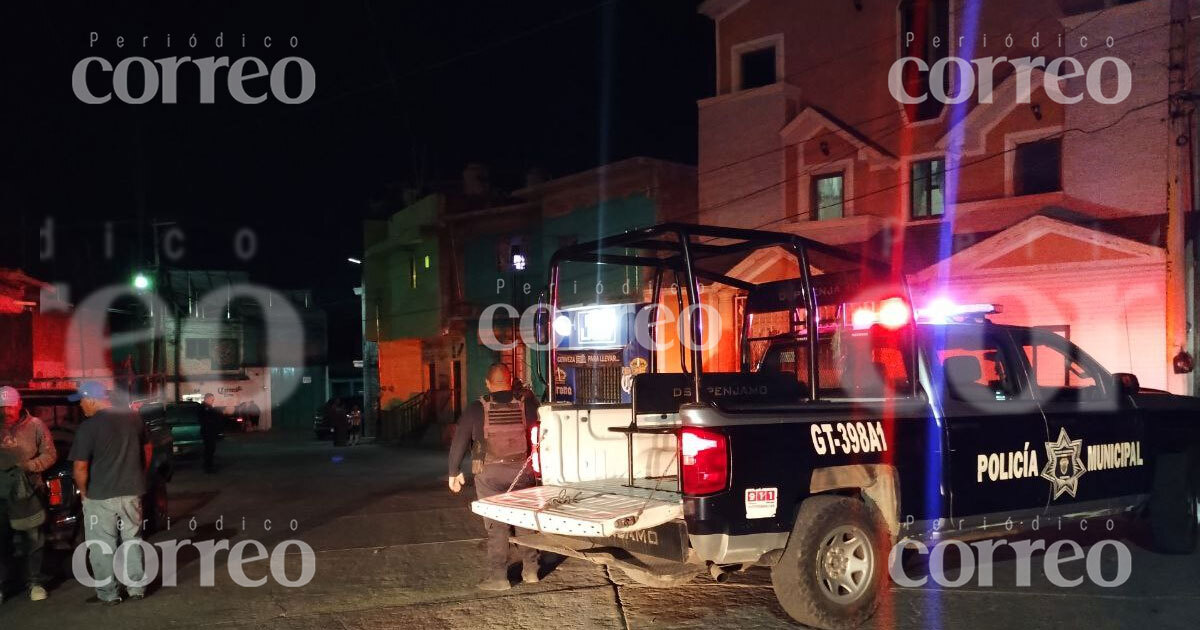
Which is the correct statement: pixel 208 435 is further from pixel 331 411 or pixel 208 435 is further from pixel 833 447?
pixel 833 447

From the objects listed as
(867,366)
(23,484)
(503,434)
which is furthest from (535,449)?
(23,484)

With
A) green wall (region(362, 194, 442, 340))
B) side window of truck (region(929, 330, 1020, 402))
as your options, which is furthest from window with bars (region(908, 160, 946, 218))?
green wall (region(362, 194, 442, 340))

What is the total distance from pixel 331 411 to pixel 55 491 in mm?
21097

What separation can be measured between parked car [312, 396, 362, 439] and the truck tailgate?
2266 cm

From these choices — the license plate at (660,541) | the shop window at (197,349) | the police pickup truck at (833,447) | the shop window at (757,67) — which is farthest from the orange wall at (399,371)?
the license plate at (660,541)

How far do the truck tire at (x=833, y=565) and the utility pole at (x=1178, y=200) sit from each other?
8.83 metres

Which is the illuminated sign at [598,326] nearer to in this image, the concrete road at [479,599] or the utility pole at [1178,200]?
the utility pole at [1178,200]

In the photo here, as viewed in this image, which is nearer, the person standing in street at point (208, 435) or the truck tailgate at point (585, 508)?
the truck tailgate at point (585, 508)

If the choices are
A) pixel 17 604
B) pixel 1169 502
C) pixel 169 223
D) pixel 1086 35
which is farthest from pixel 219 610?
pixel 169 223

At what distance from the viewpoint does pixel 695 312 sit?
A: 18.0 ft

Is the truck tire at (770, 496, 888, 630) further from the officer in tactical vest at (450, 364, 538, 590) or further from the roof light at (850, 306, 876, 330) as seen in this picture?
the officer in tactical vest at (450, 364, 538, 590)

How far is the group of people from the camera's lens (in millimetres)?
6586

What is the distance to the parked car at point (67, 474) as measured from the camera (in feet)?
26.0

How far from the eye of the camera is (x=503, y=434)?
7.00 m
